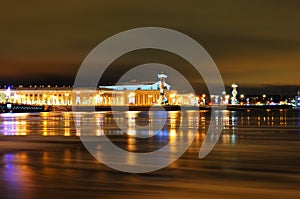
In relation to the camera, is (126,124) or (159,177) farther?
(126,124)

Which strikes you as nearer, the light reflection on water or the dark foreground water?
the dark foreground water

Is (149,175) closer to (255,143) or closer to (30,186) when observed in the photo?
(30,186)

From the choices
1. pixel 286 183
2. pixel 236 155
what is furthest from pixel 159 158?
pixel 286 183

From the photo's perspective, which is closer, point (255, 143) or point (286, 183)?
point (286, 183)

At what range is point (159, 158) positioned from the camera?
1572 centimetres

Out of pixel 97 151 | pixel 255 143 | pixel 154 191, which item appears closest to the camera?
pixel 154 191

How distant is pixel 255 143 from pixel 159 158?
6.89 metres

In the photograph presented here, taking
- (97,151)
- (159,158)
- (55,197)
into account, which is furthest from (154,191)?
(97,151)

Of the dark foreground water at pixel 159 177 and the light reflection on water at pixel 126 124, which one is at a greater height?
the light reflection on water at pixel 126 124

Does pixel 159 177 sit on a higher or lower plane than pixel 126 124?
lower

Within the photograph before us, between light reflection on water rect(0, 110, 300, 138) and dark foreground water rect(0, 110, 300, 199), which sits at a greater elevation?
light reflection on water rect(0, 110, 300, 138)

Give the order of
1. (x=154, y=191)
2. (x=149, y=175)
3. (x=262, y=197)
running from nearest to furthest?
(x=262, y=197)
(x=154, y=191)
(x=149, y=175)

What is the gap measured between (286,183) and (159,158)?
18.6 feet

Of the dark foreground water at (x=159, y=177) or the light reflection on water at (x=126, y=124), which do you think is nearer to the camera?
the dark foreground water at (x=159, y=177)
